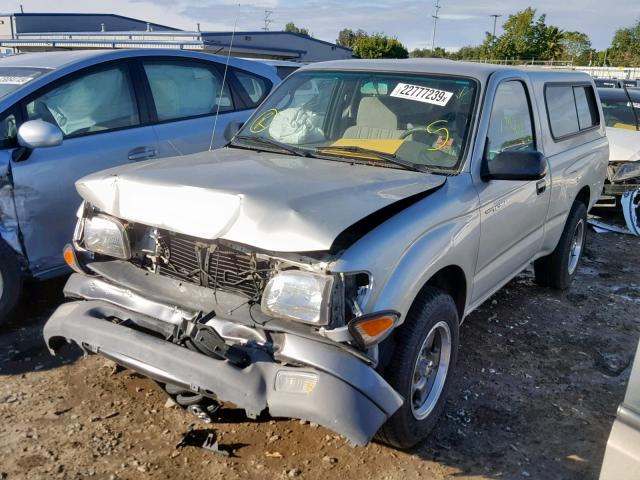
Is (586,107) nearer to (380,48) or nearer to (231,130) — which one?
(231,130)

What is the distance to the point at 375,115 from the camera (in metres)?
3.89

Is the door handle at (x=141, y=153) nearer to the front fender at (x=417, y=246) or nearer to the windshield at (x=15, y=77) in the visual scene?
the windshield at (x=15, y=77)

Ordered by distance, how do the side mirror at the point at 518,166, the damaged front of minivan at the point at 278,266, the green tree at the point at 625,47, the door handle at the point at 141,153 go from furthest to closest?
the green tree at the point at 625,47 < the door handle at the point at 141,153 < the side mirror at the point at 518,166 < the damaged front of minivan at the point at 278,266

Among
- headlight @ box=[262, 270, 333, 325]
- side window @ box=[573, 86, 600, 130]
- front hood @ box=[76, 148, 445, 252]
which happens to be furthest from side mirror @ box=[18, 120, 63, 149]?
side window @ box=[573, 86, 600, 130]

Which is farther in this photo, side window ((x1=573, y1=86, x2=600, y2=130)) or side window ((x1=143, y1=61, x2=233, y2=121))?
side window ((x1=573, y1=86, x2=600, y2=130))

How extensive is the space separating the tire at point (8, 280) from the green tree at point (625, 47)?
5827 centimetres

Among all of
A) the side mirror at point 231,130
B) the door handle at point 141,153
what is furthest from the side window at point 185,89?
the side mirror at point 231,130

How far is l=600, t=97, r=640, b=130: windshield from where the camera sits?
8.97 metres

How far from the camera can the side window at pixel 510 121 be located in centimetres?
383

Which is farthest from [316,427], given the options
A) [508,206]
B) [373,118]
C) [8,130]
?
[8,130]

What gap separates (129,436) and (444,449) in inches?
64.1

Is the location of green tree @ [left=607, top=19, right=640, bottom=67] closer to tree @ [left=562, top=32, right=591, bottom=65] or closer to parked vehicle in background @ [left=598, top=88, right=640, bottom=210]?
tree @ [left=562, top=32, right=591, bottom=65]

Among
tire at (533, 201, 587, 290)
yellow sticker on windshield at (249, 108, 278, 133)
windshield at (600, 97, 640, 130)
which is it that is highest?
yellow sticker on windshield at (249, 108, 278, 133)

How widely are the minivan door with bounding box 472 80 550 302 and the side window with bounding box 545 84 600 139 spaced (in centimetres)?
48
